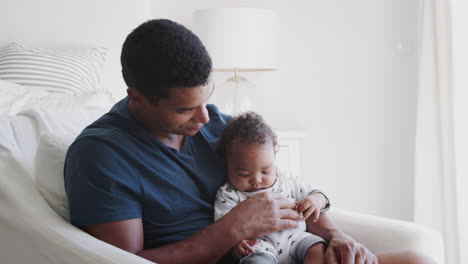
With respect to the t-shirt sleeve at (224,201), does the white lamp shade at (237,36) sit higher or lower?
higher

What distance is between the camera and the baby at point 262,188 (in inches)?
51.0

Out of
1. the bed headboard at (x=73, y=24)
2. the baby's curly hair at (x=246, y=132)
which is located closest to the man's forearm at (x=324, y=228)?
the baby's curly hair at (x=246, y=132)

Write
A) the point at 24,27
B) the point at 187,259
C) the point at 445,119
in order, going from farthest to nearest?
the point at 445,119 → the point at 24,27 → the point at 187,259

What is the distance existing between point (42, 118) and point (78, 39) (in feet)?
3.81

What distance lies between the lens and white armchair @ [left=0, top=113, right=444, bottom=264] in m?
1.07

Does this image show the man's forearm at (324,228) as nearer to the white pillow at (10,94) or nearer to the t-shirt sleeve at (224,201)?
the t-shirt sleeve at (224,201)

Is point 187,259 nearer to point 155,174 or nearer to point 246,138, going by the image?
point 155,174

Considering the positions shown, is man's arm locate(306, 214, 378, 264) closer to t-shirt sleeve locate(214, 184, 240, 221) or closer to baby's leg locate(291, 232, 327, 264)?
baby's leg locate(291, 232, 327, 264)

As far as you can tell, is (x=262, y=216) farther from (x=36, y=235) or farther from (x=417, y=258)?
(x=36, y=235)

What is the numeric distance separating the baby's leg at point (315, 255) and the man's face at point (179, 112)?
0.37 meters

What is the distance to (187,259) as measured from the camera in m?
1.17

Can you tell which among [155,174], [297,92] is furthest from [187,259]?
[297,92]

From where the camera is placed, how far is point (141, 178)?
1202 millimetres

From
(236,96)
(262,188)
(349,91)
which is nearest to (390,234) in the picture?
(262,188)
